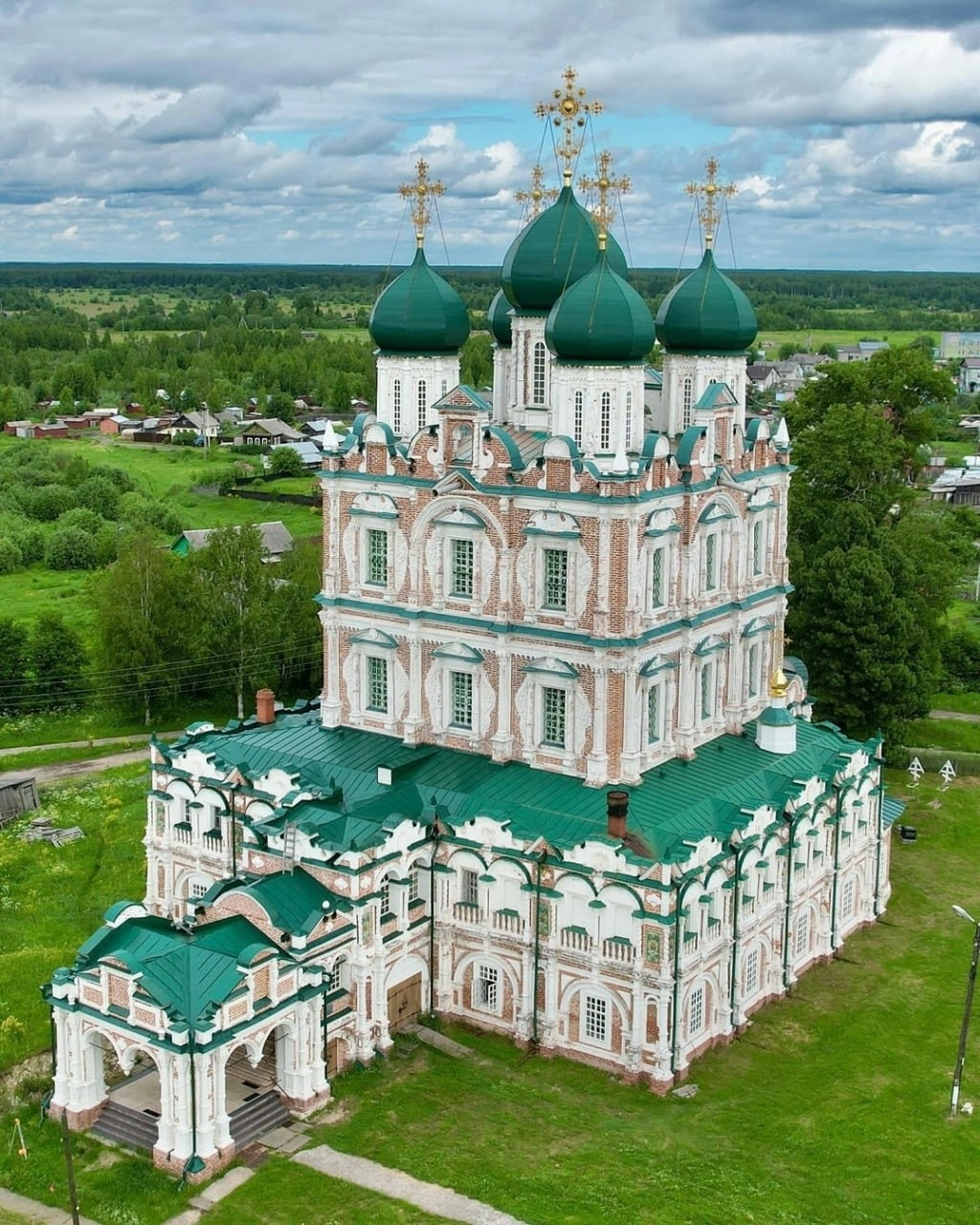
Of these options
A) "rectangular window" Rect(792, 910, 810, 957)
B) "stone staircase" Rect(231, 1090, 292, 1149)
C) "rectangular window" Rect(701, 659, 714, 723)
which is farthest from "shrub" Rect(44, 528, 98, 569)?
"stone staircase" Rect(231, 1090, 292, 1149)

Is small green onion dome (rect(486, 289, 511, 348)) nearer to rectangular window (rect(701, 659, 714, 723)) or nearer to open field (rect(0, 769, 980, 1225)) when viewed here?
rectangular window (rect(701, 659, 714, 723))

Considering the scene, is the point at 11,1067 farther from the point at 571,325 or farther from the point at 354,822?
the point at 571,325

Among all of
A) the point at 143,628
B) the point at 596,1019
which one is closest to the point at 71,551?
the point at 143,628

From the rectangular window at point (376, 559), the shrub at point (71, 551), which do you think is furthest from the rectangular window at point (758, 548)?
the shrub at point (71, 551)

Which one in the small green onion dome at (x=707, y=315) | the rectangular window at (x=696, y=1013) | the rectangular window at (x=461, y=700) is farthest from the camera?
the small green onion dome at (x=707, y=315)

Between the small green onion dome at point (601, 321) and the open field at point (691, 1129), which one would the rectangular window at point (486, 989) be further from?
the small green onion dome at point (601, 321)

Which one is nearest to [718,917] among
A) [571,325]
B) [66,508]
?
[571,325]

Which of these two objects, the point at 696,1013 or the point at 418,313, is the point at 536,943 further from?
the point at 418,313
